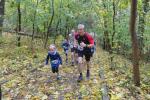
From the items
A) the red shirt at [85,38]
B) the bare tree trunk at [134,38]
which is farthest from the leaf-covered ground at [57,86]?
the red shirt at [85,38]

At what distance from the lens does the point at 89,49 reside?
1241 centimetres

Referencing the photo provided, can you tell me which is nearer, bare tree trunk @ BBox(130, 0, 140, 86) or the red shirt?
bare tree trunk @ BBox(130, 0, 140, 86)

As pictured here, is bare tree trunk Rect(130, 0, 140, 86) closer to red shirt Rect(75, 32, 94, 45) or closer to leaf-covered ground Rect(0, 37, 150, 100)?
leaf-covered ground Rect(0, 37, 150, 100)

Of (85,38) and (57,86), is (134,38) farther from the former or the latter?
(57,86)

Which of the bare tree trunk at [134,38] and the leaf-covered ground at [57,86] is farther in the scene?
the bare tree trunk at [134,38]

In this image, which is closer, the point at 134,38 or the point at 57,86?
the point at 134,38

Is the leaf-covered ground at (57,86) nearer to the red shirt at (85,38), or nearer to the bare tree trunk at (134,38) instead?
the bare tree trunk at (134,38)

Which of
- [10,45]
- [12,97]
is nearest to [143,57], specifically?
[10,45]

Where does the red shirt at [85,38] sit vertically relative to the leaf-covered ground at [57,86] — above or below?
above

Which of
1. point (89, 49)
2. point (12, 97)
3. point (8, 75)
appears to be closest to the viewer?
point (12, 97)

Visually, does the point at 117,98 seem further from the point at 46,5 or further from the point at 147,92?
the point at 46,5

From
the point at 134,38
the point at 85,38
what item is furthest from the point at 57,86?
the point at 134,38

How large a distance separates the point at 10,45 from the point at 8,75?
444 inches

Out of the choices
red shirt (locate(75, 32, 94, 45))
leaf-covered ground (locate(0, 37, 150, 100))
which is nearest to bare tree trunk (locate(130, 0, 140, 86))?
Result: leaf-covered ground (locate(0, 37, 150, 100))
